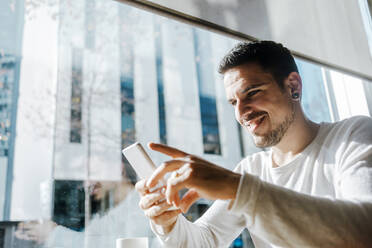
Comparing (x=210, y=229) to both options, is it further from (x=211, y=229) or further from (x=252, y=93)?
(x=252, y=93)

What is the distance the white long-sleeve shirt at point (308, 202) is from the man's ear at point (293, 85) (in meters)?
0.15

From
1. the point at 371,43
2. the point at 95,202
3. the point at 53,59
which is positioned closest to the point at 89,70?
the point at 53,59

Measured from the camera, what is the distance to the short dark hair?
1.19m

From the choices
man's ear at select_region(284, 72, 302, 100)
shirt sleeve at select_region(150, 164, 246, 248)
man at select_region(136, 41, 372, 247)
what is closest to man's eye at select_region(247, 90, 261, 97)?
man at select_region(136, 41, 372, 247)

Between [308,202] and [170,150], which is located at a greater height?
[170,150]

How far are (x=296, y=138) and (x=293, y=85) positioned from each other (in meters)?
0.21

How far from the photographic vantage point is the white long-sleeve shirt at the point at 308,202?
64 cm

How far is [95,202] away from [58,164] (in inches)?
9.4

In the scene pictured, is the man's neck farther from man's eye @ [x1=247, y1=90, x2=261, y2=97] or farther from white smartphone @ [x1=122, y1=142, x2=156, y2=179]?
white smartphone @ [x1=122, y1=142, x2=156, y2=179]

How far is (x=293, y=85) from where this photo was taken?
124 centimetres

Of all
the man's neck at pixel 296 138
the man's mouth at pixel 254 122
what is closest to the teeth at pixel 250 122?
the man's mouth at pixel 254 122

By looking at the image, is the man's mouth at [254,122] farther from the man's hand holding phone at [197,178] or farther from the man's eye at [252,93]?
the man's hand holding phone at [197,178]

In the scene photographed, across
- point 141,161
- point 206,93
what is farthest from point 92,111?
point 206,93

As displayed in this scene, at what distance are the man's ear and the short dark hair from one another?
19 mm
